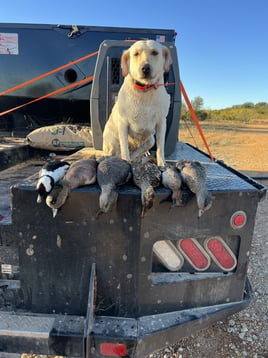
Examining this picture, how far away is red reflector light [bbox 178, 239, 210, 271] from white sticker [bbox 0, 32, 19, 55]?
2921 mm

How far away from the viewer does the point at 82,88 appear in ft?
10.5

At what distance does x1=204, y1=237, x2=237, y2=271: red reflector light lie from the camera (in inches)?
56.4

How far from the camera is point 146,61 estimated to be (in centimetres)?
166

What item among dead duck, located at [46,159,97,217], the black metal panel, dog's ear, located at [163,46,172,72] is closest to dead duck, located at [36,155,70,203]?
dead duck, located at [46,159,97,217]

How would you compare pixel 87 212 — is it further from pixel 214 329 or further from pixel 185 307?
pixel 214 329

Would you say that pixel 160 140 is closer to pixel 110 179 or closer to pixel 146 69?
pixel 146 69

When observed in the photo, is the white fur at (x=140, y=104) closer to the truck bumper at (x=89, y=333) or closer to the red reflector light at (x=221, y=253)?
the red reflector light at (x=221, y=253)

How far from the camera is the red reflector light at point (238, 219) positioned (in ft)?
4.51

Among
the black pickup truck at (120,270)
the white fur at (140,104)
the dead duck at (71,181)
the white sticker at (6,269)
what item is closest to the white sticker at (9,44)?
the white fur at (140,104)

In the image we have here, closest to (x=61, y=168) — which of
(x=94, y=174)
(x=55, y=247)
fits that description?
(x=94, y=174)

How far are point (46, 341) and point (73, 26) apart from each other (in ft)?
10.1

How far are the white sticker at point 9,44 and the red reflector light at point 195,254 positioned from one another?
9.58 ft

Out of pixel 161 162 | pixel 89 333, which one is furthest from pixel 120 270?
pixel 161 162

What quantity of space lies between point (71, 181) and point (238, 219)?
0.85 m
